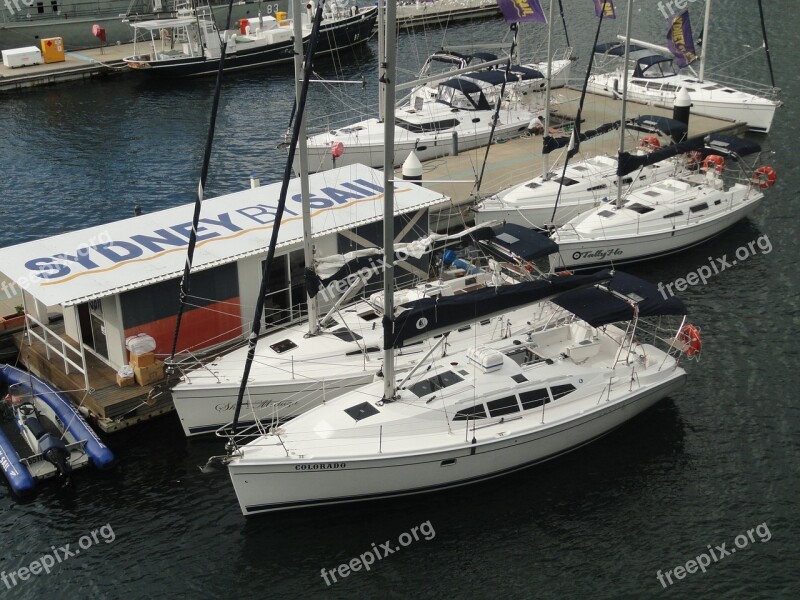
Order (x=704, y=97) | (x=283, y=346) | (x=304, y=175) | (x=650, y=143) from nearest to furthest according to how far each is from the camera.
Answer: (x=304, y=175) → (x=283, y=346) → (x=650, y=143) → (x=704, y=97)

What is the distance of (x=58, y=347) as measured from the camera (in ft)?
95.1

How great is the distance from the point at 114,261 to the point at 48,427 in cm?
503

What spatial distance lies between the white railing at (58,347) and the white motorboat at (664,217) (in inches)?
696

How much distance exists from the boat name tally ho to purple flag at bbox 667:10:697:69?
25180mm

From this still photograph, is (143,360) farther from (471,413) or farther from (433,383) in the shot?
(471,413)

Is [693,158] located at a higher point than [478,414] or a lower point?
higher

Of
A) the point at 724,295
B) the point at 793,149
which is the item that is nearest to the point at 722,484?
the point at 724,295

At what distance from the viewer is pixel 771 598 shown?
73.2 feet

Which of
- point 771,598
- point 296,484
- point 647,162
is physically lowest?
point 771,598

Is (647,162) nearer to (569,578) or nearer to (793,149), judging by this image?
(793,149)

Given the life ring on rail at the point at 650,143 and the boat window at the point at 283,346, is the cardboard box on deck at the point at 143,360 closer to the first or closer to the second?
the boat window at the point at 283,346

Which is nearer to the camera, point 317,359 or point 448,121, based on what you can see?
point 317,359

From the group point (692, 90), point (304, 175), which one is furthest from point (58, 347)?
point (692, 90)

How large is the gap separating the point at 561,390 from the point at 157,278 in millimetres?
11623
